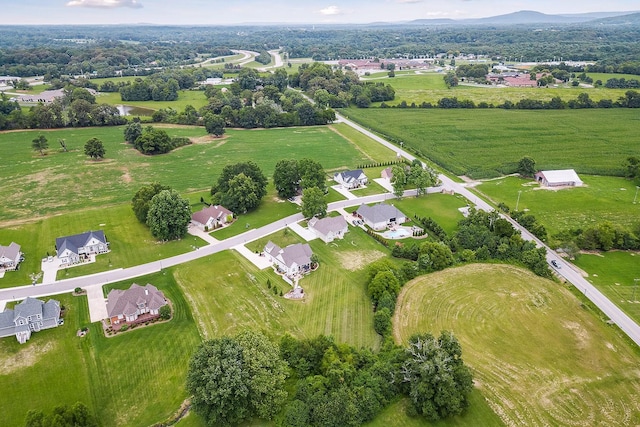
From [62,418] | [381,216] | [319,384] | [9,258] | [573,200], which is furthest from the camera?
[573,200]

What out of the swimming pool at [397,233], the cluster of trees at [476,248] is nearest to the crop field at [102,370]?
the cluster of trees at [476,248]

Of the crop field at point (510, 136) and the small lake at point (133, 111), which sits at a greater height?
the crop field at point (510, 136)

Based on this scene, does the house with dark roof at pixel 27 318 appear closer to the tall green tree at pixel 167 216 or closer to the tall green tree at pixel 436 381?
the tall green tree at pixel 167 216

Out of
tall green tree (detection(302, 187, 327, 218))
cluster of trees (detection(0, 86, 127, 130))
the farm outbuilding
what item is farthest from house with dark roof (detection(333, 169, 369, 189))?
cluster of trees (detection(0, 86, 127, 130))

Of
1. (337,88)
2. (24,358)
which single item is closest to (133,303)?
(24,358)

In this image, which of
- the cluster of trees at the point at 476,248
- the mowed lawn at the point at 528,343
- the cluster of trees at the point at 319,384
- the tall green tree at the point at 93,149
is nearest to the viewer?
the cluster of trees at the point at 319,384

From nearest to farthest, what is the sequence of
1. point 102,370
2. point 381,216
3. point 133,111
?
point 102,370 → point 381,216 → point 133,111

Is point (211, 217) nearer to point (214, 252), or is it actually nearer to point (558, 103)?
point (214, 252)
